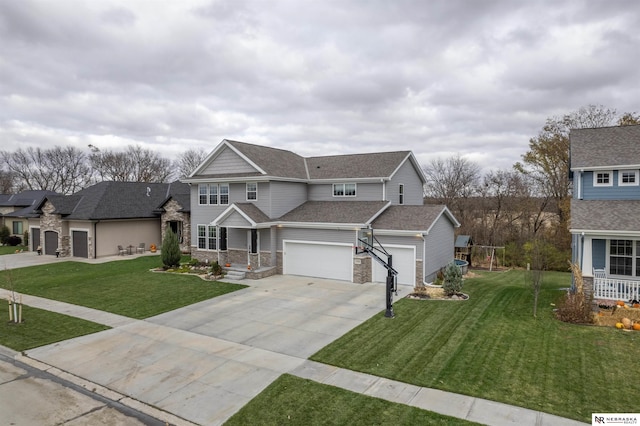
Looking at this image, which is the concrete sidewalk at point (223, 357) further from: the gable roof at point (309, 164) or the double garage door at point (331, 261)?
the gable roof at point (309, 164)

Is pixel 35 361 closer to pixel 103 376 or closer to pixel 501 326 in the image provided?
pixel 103 376

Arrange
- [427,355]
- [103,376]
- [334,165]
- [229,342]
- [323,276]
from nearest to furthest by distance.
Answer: [103,376] → [427,355] → [229,342] → [323,276] → [334,165]

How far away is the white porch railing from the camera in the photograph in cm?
1334

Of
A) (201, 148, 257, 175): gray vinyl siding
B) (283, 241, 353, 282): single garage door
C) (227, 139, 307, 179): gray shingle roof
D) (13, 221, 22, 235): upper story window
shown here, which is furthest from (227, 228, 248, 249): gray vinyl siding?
(13, 221, 22, 235): upper story window

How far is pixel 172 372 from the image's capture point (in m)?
9.31

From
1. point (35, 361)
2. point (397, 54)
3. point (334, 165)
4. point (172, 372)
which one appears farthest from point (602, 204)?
point (35, 361)

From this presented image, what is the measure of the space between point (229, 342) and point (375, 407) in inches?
216

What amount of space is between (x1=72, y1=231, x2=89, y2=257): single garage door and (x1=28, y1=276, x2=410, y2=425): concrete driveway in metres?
17.9

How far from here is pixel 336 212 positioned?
2161 centimetres

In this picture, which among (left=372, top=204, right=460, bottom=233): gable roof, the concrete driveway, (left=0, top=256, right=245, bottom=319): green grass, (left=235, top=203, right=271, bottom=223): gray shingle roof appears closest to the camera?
the concrete driveway

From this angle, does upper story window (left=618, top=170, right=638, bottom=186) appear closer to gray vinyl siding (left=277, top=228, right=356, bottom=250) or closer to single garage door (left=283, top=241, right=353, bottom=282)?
gray vinyl siding (left=277, top=228, right=356, bottom=250)

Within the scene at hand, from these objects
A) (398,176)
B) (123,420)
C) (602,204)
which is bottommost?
(123,420)

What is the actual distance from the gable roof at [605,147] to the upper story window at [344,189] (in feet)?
38.1

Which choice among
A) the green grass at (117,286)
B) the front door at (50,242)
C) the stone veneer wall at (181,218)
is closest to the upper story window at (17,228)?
the front door at (50,242)
